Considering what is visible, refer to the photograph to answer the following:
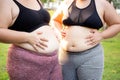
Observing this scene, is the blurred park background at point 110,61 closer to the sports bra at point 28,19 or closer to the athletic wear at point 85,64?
the athletic wear at point 85,64

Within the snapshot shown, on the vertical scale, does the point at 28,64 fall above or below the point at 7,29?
below

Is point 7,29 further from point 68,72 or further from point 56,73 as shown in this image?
point 68,72

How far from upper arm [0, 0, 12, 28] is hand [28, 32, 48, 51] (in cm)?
25

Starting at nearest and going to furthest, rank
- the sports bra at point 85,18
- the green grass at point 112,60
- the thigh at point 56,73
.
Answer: the thigh at point 56,73
the sports bra at point 85,18
the green grass at point 112,60

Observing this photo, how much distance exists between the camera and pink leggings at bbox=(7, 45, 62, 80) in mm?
3637

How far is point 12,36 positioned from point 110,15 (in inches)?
46.9

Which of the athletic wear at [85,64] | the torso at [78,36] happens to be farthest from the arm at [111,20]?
the athletic wear at [85,64]

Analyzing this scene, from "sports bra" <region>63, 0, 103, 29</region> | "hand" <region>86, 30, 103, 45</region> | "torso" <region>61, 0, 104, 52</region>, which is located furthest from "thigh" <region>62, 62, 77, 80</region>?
"sports bra" <region>63, 0, 103, 29</region>

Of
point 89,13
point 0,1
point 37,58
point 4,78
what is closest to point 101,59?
point 89,13

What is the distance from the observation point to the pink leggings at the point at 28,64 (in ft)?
11.9

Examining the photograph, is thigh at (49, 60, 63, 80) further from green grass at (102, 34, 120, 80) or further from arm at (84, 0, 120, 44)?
green grass at (102, 34, 120, 80)

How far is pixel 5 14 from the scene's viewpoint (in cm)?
351

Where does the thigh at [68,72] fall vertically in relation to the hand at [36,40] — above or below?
below

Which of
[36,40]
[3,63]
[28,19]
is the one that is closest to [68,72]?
[36,40]
